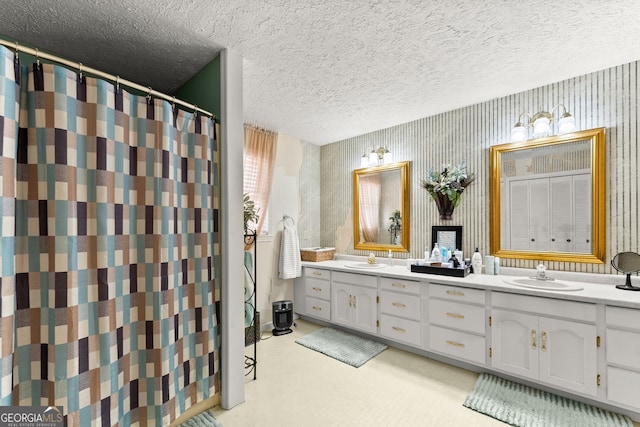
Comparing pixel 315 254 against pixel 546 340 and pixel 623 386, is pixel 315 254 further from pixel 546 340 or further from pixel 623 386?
pixel 623 386

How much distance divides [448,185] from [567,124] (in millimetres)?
1057

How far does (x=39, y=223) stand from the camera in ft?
4.31

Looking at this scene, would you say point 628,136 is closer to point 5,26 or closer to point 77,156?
point 77,156

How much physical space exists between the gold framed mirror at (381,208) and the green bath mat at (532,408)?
1.62 metres

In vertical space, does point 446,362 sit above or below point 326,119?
below

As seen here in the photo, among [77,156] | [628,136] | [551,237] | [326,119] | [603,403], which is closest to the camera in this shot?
[77,156]

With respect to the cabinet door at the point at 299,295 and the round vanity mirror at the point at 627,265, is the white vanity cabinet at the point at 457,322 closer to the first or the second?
the round vanity mirror at the point at 627,265

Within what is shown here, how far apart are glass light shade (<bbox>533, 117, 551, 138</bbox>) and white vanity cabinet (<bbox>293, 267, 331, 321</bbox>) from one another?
2.51 metres

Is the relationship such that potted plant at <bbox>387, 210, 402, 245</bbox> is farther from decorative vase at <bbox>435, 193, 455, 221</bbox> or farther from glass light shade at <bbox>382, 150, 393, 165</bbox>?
glass light shade at <bbox>382, 150, 393, 165</bbox>

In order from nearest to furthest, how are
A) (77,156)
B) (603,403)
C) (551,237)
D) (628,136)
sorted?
(77,156)
(603,403)
(628,136)
(551,237)

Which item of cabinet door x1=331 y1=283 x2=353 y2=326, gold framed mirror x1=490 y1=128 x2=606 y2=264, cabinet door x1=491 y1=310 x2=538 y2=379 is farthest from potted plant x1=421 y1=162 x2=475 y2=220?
cabinet door x1=331 y1=283 x2=353 y2=326

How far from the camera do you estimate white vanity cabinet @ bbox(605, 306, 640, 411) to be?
181 centimetres

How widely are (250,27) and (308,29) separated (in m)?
0.37

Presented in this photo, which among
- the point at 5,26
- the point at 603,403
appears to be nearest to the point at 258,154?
the point at 5,26
